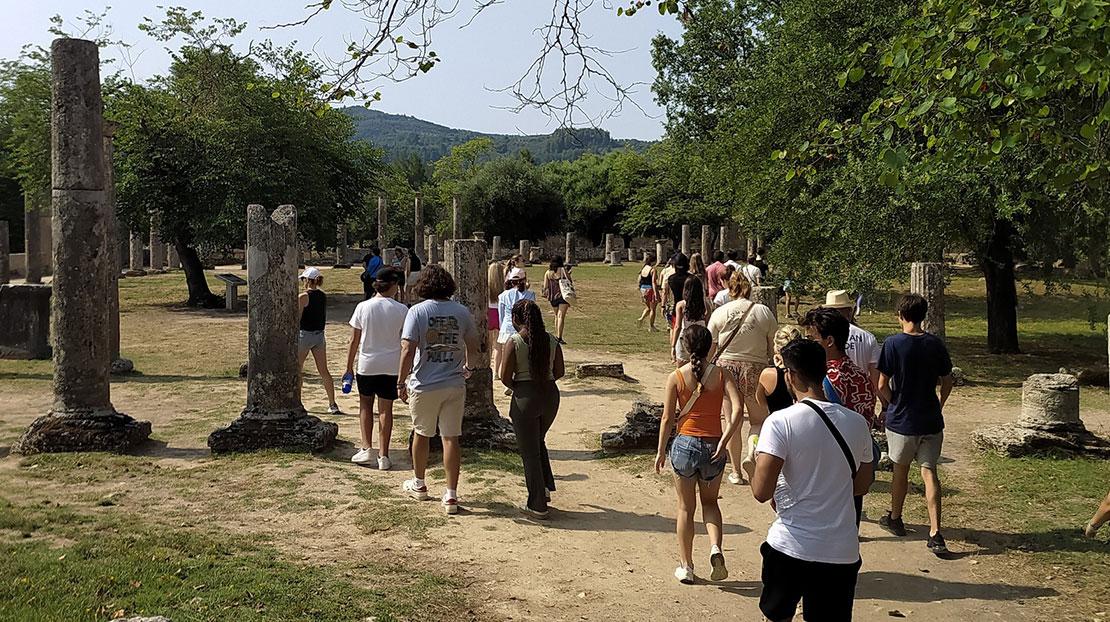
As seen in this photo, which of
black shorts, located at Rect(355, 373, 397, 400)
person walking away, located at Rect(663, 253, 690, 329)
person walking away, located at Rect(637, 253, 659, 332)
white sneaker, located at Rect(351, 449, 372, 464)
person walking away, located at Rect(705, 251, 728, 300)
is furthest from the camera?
person walking away, located at Rect(637, 253, 659, 332)

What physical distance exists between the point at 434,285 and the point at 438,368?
703 mm

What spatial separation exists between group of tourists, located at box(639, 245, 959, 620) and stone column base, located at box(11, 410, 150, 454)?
5861 millimetres

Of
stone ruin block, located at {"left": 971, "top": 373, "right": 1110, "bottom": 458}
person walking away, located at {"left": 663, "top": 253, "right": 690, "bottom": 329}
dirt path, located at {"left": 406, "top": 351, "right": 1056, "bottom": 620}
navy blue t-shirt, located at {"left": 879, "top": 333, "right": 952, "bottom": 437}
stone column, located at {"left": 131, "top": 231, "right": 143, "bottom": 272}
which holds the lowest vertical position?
dirt path, located at {"left": 406, "top": 351, "right": 1056, "bottom": 620}

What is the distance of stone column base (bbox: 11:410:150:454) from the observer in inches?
377

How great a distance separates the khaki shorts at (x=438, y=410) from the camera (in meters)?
7.76

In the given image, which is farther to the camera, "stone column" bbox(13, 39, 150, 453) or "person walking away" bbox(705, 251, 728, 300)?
"person walking away" bbox(705, 251, 728, 300)

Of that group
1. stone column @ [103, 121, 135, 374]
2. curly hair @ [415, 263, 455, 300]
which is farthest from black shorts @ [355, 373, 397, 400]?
stone column @ [103, 121, 135, 374]

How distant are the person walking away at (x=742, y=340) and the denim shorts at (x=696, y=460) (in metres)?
2.61

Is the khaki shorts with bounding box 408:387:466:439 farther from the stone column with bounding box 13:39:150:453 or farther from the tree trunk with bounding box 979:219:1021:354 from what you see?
the tree trunk with bounding box 979:219:1021:354

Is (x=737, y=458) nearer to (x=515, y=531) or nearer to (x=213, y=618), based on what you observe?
(x=515, y=531)

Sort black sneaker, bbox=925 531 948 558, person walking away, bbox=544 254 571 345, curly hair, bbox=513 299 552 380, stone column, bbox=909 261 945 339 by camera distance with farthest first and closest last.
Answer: person walking away, bbox=544 254 571 345
stone column, bbox=909 261 945 339
curly hair, bbox=513 299 552 380
black sneaker, bbox=925 531 948 558

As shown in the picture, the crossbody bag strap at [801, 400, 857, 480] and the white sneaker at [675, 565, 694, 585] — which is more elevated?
the crossbody bag strap at [801, 400, 857, 480]

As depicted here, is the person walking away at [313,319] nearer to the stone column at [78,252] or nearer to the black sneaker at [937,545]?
the stone column at [78,252]

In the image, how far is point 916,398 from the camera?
23.6 feet
